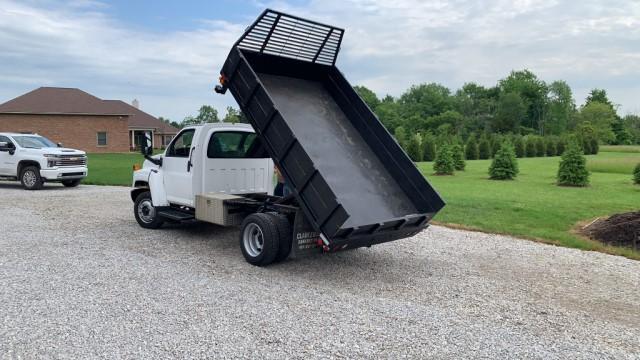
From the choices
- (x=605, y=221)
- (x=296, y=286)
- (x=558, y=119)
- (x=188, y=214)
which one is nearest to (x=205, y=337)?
(x=296, y=286)

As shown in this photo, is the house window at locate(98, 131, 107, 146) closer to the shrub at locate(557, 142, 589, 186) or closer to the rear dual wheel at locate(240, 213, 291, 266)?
the shrub at locate(557, 142, 589, 186)

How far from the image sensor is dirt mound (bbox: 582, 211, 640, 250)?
361 inches

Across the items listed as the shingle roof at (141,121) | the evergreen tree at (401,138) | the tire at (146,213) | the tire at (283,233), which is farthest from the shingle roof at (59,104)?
the tire at (283,233)

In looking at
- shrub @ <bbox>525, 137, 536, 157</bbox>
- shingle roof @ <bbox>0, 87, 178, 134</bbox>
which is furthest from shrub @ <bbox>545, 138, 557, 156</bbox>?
shingle roof @ <bbox>0, 87, 178, 134</bbox>

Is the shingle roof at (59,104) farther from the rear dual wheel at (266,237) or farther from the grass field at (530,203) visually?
the rear dual wheel at (266,237)

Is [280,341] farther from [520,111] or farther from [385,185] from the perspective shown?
[520,111]

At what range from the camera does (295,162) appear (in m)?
6.48

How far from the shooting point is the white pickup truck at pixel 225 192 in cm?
691

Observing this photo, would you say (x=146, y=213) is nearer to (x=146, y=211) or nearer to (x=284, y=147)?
(x=146, y=211)

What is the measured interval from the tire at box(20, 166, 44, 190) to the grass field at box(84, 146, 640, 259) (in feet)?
8.38

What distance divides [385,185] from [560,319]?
2895mm

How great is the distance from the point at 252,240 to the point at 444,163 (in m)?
17.6

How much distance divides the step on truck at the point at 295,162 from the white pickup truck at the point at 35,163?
9.69 meters

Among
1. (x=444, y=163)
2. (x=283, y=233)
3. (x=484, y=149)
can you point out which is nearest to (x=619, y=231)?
(x=283, y=233)
